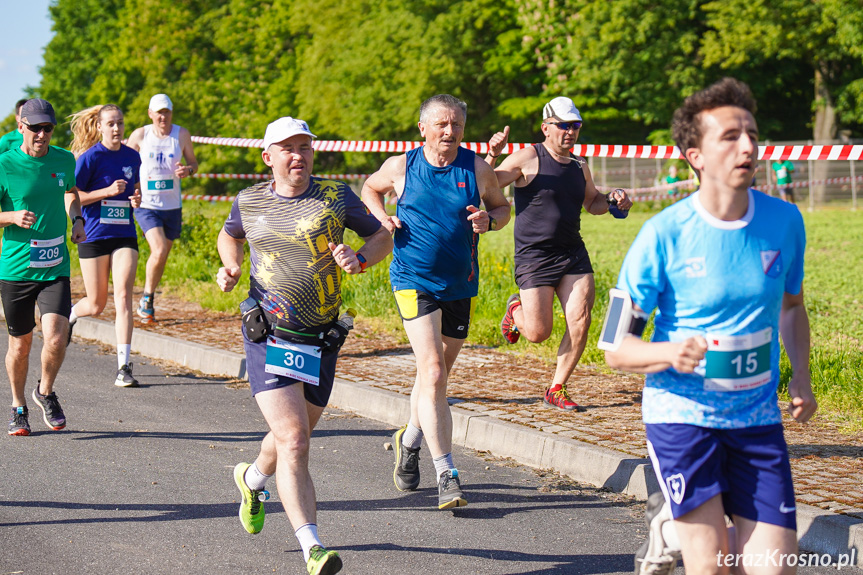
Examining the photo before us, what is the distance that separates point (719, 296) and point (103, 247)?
7.12 metres

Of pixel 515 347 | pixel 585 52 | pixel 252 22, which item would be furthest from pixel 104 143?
pixel 252 22

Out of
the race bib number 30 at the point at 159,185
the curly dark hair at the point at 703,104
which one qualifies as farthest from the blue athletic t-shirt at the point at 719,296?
the race bib number 30 at the point at 159,185

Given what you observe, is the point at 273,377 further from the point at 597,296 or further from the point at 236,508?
the point at 597,296

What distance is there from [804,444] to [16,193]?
5.39 meters

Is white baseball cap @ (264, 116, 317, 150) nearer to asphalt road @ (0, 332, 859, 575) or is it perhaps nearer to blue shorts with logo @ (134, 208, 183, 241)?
asphalt road @ (0, 332, 859, 575)

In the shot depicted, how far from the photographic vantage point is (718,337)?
3.48m

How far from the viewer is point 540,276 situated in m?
7.61

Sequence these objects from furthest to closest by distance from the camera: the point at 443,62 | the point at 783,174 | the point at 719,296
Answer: the point at 443,62 < the point at 783,174 < the point at 719,296

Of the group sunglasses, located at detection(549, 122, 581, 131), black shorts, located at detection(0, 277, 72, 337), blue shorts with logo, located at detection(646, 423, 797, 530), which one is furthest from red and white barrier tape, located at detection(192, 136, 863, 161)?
blue shorts with logo, located at detection(646, 423, 797, 530)

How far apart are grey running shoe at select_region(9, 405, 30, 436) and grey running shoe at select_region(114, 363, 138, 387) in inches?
70.5

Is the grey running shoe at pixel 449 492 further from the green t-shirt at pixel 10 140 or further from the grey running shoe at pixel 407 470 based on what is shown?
the green t-shirt at pixel 10 140

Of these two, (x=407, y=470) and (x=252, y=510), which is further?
(x=407, y=470)

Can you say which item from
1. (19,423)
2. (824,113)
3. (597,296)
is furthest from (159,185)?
(824,113)

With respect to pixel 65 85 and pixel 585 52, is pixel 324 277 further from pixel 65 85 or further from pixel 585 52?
pixel 65 85
